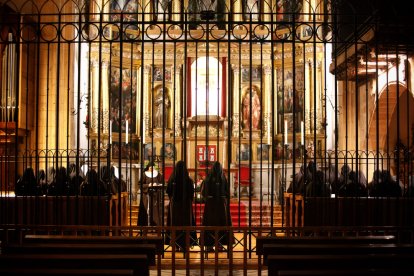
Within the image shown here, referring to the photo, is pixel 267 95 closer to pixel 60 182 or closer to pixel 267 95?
pixel 267 95

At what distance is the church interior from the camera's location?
5523mm

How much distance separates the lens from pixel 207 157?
773 centimetres

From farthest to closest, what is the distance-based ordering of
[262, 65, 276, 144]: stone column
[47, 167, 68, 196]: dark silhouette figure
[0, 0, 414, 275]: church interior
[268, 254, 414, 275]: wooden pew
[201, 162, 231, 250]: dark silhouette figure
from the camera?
[262, 65, 276, 144]: stone column
[201, 162, 231, 250]: dark silhouette figure
[47, 167, 68, 196]: dark silhouette figure
[0, 0, 414, 275]: church interior
[268, 254, 414, 275]: wooden pew

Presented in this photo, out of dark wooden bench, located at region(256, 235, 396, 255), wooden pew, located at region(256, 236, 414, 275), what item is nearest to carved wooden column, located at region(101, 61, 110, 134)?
wooden pew, located at region(256, 236, 414, 275)

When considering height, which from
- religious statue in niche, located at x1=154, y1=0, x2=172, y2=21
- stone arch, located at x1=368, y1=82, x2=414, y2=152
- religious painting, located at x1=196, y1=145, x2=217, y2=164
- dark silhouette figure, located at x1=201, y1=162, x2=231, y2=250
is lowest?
dark silhouette figure, located at x1=201, y1=162, x2=231, y2=250

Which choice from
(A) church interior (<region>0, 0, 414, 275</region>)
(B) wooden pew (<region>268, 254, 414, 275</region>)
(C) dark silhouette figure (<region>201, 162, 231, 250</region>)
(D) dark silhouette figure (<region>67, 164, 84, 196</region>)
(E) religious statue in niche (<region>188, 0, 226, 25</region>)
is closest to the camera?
(B) wooden pew (<region>268, 254, 414, 275</region>)

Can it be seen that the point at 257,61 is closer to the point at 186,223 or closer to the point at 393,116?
the point at 393,116

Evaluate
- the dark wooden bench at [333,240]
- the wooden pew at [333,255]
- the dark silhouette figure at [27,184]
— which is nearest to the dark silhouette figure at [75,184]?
the dark silhouette figure at [27,184]

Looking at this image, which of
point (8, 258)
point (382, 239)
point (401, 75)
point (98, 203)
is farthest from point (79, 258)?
point (401, 75)

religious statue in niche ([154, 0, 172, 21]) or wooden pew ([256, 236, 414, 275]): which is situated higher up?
religious statue in niche ([154, 0, 172, 21])

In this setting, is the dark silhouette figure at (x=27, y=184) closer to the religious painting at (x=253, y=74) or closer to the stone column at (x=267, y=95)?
the stone column at (x=267, y=95)

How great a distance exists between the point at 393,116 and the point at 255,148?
19.0ft

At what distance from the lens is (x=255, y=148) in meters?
18.8

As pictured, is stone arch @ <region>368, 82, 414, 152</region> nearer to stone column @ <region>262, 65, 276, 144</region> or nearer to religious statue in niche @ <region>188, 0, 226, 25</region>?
stone column @ <region>262, 65, 276, 144</region>
